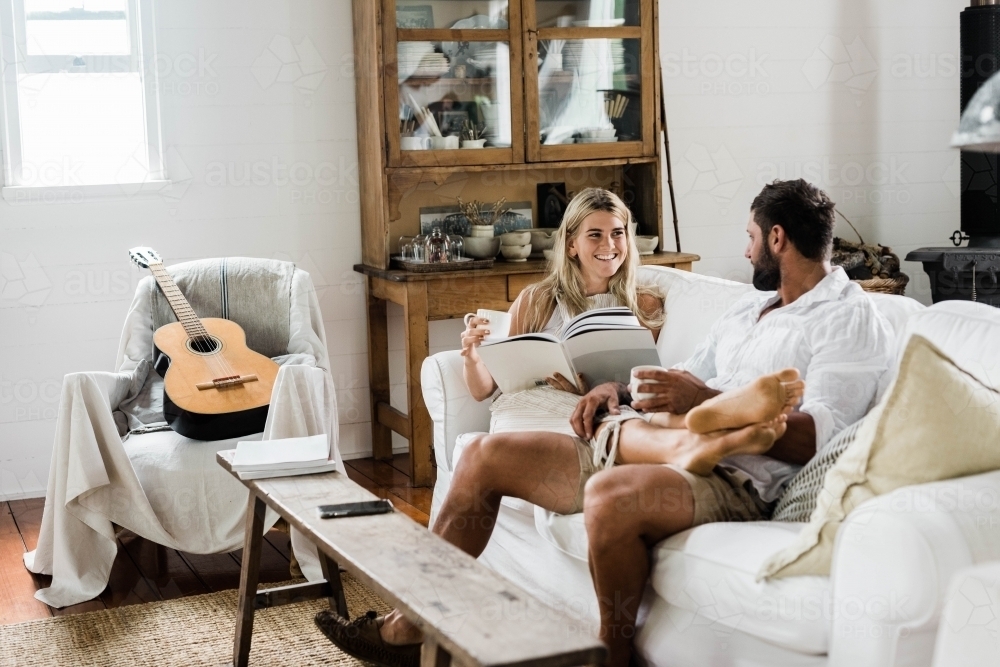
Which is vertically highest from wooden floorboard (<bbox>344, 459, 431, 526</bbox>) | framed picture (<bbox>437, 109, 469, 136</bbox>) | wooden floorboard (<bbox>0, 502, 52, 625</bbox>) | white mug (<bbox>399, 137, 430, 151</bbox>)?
framed picture (<bbox>437, 109, 469, 136</bbox>)

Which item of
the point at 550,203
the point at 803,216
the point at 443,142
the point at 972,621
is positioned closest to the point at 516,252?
the point at 550,203

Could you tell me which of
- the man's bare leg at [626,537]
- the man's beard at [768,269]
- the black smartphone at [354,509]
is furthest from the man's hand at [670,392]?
the black smartphone at [354,509]

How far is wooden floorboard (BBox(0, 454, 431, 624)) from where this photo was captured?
9.70 ft

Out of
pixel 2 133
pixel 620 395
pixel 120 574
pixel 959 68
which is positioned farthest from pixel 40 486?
pixel 959 68

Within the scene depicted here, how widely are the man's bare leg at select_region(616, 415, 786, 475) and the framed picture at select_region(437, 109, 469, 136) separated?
188cm

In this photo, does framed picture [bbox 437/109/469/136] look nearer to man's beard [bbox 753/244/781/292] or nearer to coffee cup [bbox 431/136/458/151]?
coffee cup [bbox 431/136/458/151]

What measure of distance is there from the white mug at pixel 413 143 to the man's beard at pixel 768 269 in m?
1.74

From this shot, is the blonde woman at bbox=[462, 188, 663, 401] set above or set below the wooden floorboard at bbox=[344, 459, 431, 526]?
above

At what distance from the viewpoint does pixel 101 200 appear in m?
3.87

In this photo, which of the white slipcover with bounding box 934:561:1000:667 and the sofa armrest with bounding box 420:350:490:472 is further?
the sofa armrest with bounding box 420:350:490:472

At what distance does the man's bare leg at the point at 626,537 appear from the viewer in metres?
2.09

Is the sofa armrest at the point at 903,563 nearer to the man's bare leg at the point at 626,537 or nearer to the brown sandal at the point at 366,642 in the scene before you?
the man's bare leg at the point at 626,537

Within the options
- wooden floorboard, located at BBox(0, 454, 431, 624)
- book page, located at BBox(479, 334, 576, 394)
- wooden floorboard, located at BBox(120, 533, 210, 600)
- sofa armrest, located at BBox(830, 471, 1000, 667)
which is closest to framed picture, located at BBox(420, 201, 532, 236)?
wooden floorboard, located at BBox(0, 454, 431, 624)

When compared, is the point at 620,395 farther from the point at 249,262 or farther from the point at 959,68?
the point at 959,68
